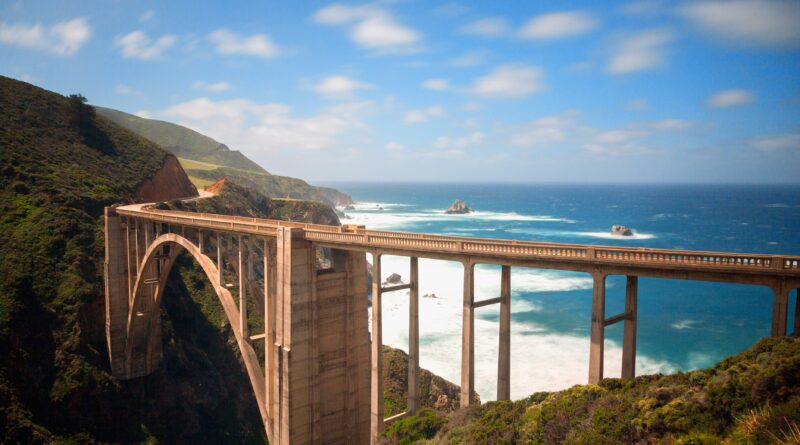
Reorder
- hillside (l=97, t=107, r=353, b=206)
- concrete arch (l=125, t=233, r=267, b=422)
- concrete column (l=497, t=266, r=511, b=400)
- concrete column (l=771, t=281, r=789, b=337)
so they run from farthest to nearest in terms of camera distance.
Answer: hillside (l=97, t=107, r=353, b=206), concrete arch (l=125, t=233, r=267, b=422), concrete column (l=497, t=266, r=511, b=400), concrete column (l=771, t=281, r=789, b=337)

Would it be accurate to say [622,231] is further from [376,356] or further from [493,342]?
[376,356]

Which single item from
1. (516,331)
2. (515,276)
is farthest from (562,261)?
(515,276)

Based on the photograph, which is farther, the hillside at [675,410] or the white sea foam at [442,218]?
the white sea foam at [442,218]

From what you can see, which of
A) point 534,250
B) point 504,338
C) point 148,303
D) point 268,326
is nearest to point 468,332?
point 504,338

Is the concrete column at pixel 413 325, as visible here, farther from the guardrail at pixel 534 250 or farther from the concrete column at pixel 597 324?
the concrete column at pixel 597 324

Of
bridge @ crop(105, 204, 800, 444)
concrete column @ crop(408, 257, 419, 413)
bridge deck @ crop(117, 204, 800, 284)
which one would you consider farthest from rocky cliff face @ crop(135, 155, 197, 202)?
concrete column @ crop(408, 257, 419, 413)

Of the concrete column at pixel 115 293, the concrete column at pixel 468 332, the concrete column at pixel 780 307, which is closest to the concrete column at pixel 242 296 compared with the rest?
the concrete column at pixel 468 332

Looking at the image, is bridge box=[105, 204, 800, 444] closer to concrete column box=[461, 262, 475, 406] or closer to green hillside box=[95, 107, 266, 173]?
concrete column box=[461, 262, 475, 406]
